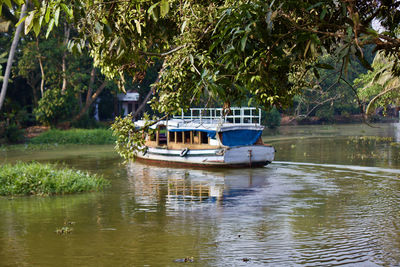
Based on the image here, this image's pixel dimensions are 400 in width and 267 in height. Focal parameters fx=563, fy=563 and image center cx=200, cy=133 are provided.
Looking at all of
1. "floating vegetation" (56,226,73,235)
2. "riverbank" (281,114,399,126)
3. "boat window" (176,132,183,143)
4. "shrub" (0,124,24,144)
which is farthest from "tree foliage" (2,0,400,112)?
"riverbank" (281,114,399,126)

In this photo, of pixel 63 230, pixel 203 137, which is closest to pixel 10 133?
pixel 203 137

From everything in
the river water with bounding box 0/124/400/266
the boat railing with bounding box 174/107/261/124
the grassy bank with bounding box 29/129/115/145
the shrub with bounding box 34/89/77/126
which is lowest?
the river water with bounding box 0/124/400/266

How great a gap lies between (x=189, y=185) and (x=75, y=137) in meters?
22.4

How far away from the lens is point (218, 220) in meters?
14.8

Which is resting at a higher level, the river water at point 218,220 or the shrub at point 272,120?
the shrub at point 272,120

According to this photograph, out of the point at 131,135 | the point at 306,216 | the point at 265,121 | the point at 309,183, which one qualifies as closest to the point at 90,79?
the point at 265,121

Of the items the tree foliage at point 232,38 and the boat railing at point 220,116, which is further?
the boat railing at point 220,116

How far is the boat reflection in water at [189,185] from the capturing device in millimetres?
18141

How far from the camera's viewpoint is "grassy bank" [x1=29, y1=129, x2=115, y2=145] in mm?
41312

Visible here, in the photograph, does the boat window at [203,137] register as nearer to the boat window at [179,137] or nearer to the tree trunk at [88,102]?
the boat window at [179,137]

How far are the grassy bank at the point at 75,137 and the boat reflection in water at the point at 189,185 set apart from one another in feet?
49.0

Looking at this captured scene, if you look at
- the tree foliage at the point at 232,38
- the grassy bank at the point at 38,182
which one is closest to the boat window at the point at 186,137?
the grassy bank at the point at 38,182

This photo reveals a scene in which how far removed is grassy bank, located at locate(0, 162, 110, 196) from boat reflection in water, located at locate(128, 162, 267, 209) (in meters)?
2.12

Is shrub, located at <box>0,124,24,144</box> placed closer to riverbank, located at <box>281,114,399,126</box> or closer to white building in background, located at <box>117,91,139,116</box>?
white building in background, located at <box>117,91,139,116</box>
